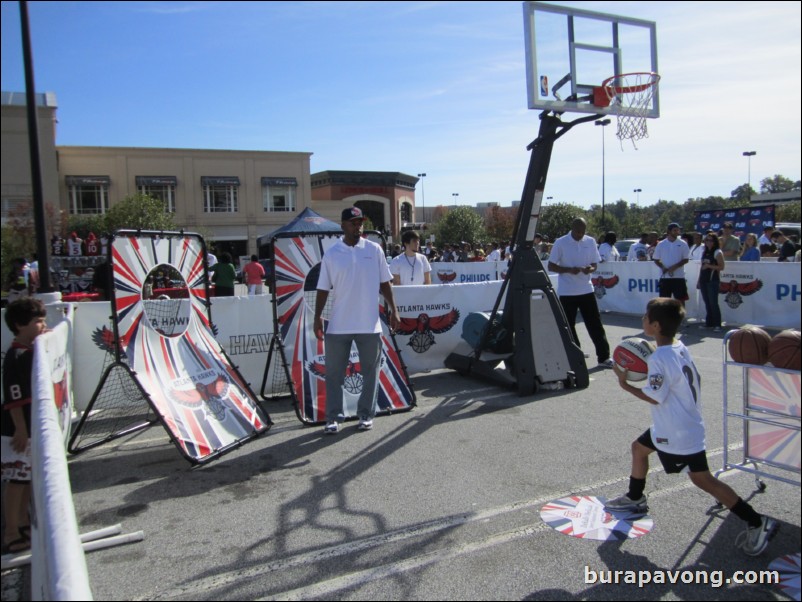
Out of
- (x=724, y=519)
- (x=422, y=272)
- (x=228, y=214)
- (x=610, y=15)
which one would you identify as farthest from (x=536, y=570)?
(x=228, y=214)

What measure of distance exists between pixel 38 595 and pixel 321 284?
359cm

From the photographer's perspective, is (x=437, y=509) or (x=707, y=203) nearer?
(x=437, y=509)

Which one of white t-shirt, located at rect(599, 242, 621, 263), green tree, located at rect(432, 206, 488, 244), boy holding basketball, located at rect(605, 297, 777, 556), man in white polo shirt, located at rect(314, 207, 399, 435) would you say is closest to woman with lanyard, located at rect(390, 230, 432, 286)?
man in white polo shirt, located at rect(314, 207, 399, 435)

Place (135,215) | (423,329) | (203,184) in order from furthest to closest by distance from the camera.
A: 1. (203,184)
2. (135,215)
3. (423,329)

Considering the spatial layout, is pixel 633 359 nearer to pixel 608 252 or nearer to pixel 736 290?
pixel 736 290

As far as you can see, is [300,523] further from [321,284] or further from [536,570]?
[321,284]

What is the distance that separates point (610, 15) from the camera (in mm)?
7656

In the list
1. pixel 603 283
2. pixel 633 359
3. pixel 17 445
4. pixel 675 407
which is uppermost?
pixel 603 283

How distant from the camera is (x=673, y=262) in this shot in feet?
34.8

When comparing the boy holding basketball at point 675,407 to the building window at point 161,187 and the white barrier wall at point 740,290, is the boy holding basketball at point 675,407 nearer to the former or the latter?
the white barrier wall at point 740,290

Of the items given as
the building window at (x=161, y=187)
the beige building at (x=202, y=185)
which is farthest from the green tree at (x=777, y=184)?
the building window at (x=161, y=187)

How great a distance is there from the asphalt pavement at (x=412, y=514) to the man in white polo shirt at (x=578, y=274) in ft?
7.52

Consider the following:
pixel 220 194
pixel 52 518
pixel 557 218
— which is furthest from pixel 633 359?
pixel 220 194

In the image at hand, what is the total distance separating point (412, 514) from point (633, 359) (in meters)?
1.70
